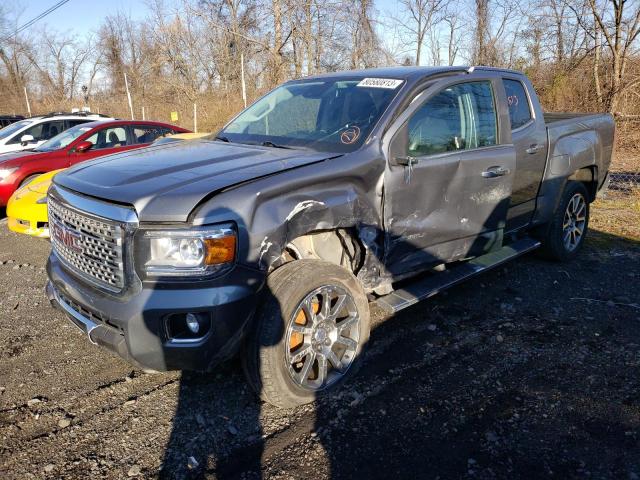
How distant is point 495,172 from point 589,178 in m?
2.24

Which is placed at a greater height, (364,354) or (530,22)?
(530,22)

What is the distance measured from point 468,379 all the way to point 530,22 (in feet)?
54.7

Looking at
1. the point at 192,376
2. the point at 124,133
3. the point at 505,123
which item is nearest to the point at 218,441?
the point at 192,376

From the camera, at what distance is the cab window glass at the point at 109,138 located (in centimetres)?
855

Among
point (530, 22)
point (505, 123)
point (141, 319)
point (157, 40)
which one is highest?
point (157, 40)

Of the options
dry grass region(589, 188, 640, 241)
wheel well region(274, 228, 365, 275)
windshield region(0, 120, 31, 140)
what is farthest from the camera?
windshield region(0, 120, 31, 140)

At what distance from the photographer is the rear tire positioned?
5191 mm

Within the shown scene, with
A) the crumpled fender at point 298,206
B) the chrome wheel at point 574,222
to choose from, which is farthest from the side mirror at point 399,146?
the chrome wheel at point 574,222

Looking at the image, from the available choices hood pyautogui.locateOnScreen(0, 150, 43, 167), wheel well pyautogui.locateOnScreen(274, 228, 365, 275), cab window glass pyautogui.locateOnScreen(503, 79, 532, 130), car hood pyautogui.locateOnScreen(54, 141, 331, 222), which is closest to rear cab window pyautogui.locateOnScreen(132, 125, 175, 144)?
hood pyautogui.locateOnScreen(0, 150, 43, 167)

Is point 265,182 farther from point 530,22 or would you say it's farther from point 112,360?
point 530,22

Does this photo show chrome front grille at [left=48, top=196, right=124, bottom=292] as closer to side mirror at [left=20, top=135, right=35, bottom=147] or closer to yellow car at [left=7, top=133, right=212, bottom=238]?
yellow car at [left=7, top=133, right=212, bottom=238]

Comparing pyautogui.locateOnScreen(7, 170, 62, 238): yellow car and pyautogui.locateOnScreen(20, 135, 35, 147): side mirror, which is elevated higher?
pyautogui.locateOnScreen(20, 135, 35, 147): side mirror

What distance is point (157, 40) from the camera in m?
33.9

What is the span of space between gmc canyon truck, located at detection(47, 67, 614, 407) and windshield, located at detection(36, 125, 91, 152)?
5423 millimetres
